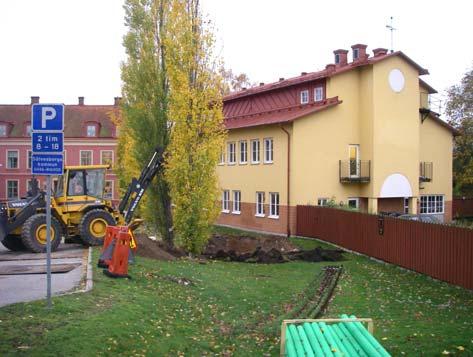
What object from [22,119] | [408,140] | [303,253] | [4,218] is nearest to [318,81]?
[408,140]

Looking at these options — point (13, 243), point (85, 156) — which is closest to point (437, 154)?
point (13, 243)

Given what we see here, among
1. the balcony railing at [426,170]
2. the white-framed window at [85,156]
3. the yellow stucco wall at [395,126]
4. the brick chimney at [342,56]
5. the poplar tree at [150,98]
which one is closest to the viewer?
the poplar tree at [150,98]

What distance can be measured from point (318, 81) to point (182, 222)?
15.6 meters

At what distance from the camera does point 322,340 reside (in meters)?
7.52

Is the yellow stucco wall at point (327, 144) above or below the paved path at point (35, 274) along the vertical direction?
above

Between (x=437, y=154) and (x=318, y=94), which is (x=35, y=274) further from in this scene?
(x=437, y=154)

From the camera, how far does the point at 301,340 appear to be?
25.0 ft

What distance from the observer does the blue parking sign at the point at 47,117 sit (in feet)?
31.9

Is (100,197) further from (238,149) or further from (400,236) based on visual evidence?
(238,149)

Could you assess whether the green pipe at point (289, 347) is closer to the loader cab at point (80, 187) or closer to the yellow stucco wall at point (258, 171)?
the loader cab at point (80, 187)

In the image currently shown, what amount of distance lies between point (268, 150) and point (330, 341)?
2739 centimetres

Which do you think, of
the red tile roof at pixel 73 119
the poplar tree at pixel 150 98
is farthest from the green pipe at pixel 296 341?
the red tile roof at pixel 73 119

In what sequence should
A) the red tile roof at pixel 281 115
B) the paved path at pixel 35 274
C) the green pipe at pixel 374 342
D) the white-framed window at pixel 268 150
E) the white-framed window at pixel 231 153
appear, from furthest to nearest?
the white-framed window at pixel 231 153 < the white-framed window at pixel 268 150 < the red tile roof at pixel 281 115 < the paved path at pixel 35 274 < the green pipe at pixel 374 342

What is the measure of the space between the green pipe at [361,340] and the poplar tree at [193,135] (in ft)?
45.2
